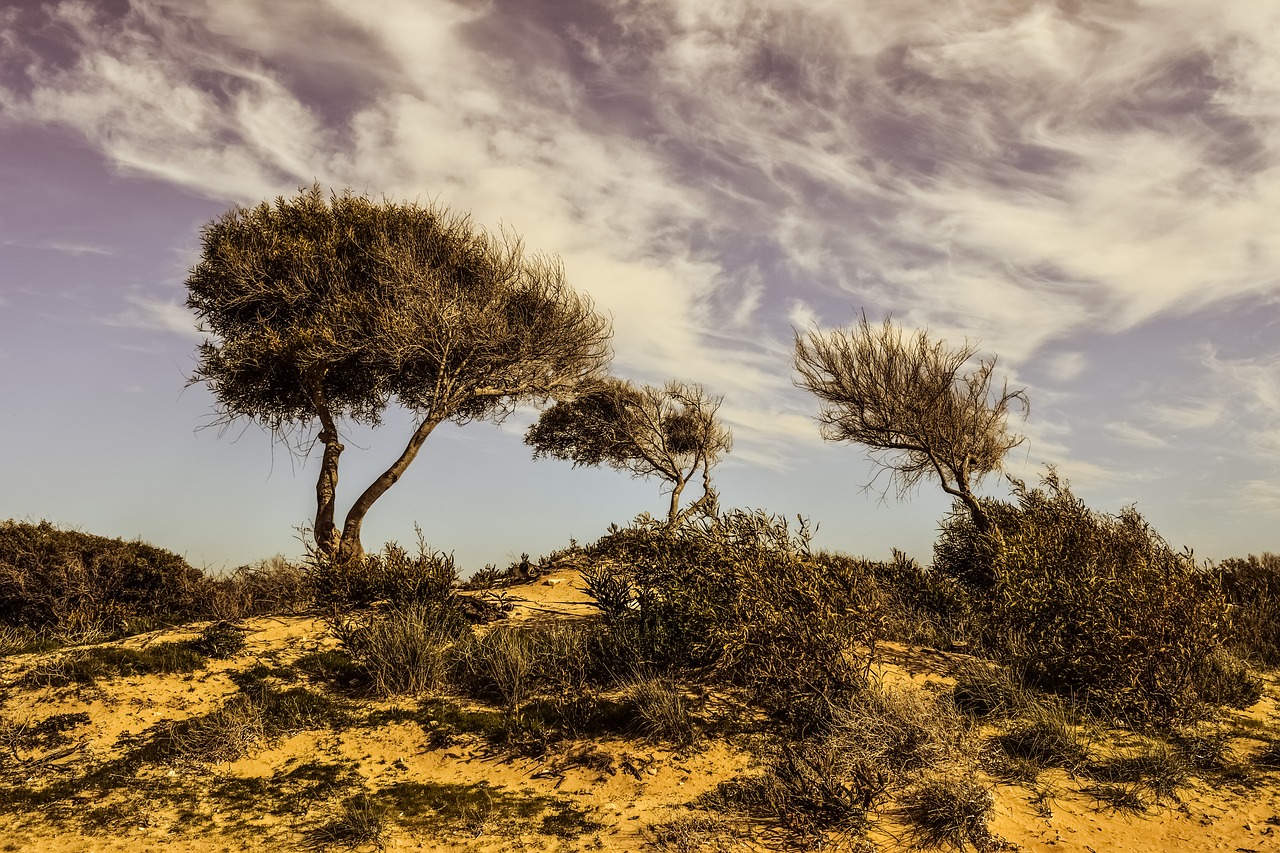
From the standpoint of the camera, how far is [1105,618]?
8.20m

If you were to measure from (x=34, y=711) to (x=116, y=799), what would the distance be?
2.77 metres

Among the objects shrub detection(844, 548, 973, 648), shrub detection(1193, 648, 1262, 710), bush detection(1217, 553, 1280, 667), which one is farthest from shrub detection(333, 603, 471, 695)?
bush detection(1217, 553, 1280, 667)

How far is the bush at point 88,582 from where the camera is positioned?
1232 centimetres

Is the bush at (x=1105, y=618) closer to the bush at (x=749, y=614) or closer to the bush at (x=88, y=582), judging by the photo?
the bush at (x=749, y=614)

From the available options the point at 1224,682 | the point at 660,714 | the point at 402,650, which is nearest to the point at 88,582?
the point at 402,650

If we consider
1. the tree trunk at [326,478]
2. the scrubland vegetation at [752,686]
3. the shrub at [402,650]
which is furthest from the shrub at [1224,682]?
the tree trunk at [326,478]

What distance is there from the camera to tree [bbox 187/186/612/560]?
53.4 ft

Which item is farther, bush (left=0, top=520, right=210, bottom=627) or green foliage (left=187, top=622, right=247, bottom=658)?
bush (left=0, top=520, right=210, bottom=627)

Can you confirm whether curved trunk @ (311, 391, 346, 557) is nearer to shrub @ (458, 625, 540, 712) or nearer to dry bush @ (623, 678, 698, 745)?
shrub @ (458, 625, 540, 712)

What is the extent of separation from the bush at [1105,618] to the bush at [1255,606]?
1035 millimetres

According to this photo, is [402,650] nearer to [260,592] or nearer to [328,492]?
[260,592]

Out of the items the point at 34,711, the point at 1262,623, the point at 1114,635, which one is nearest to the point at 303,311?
the point at 34,711

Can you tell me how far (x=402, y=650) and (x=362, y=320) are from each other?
31.4 feet

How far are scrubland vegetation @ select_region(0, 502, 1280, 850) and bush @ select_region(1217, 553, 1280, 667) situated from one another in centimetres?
15
